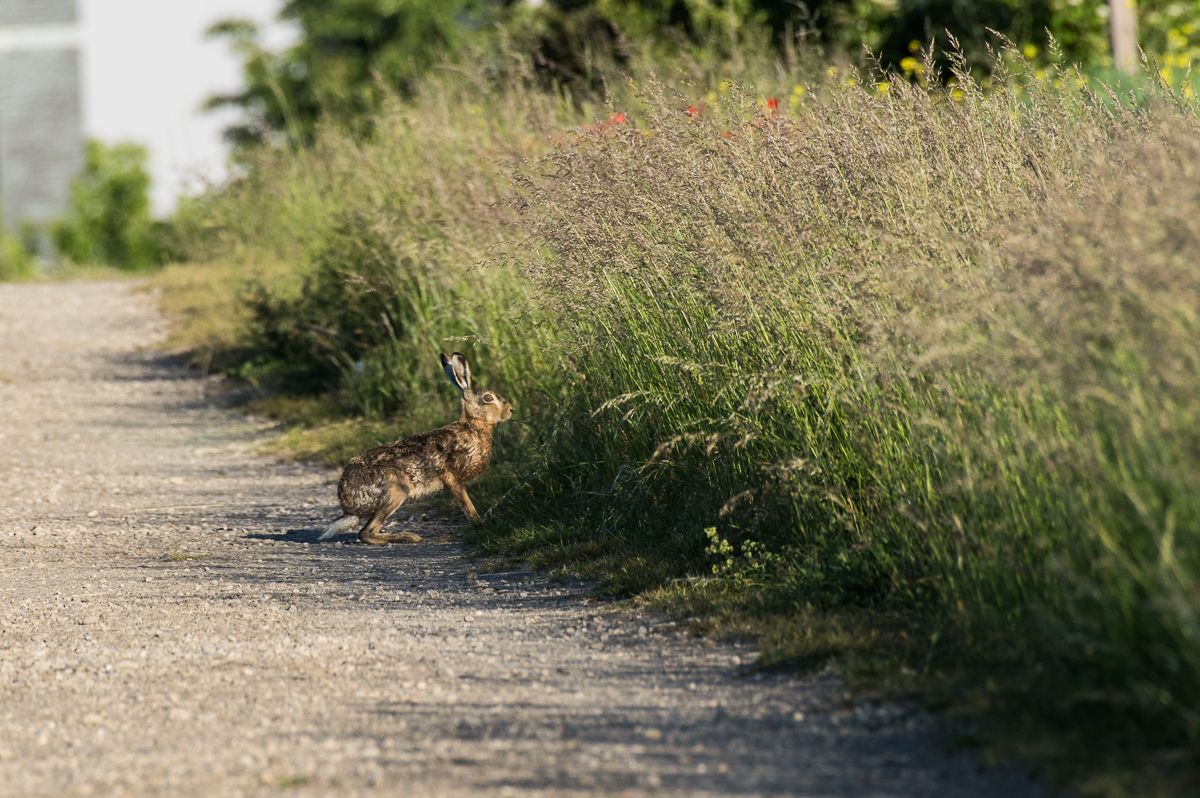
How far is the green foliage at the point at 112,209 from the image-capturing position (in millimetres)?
33906

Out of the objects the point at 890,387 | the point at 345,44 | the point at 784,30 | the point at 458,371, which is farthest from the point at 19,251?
the point at 890,387

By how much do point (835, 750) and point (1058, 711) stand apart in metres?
0.62

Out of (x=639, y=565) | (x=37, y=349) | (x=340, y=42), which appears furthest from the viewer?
(x=340, y=42)

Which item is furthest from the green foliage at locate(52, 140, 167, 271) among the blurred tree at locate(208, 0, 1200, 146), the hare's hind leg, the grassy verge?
the hare's hind leg

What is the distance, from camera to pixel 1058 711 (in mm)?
3379

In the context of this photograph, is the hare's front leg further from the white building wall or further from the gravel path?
the white building wall

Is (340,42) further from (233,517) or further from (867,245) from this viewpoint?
(867,245)

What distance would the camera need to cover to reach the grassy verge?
3305mm

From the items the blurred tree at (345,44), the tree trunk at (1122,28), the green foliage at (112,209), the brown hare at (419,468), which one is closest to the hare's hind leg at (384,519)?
the brown hare at (419,468)

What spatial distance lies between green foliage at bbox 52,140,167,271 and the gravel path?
93.6 feet

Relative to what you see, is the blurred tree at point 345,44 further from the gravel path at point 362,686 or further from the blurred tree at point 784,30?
the gravel path at point 362,686

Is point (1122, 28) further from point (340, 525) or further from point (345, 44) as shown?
point (345, 44)

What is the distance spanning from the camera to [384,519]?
6.77 m

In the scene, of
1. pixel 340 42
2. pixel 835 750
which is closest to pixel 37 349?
pixel 835 750
